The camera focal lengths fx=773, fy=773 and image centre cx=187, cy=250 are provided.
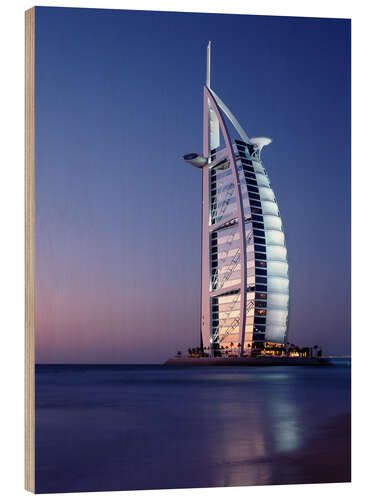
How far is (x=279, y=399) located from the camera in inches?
365

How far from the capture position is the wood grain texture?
228 inches

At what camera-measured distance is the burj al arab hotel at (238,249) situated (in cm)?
994

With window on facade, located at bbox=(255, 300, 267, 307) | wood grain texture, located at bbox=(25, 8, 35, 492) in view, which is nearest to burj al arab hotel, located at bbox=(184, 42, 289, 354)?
window on facade, located at bbox=(255, 300, 267, 307)

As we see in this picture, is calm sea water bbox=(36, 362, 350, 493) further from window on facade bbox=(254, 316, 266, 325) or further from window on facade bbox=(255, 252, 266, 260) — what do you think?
window on facade bbox=(255, 252, 266, 260)

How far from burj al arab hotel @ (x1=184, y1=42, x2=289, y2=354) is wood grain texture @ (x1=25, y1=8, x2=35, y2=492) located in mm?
2066

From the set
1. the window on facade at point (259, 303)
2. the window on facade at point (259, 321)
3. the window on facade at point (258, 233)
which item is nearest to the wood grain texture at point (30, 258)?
the window on facade at point (259, 321)

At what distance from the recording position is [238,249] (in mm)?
18344

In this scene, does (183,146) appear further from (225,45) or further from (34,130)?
(34,130)

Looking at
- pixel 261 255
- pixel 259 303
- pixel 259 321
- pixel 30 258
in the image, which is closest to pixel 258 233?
pixel 261 255

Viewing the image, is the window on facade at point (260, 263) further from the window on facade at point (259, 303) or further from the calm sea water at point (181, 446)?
the calm sea water at point (181, 446)

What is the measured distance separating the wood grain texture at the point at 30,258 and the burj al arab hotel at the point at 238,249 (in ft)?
6.78

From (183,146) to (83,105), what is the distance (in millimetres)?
1094

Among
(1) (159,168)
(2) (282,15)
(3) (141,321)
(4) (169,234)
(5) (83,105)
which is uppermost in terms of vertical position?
(2) (282,15)
